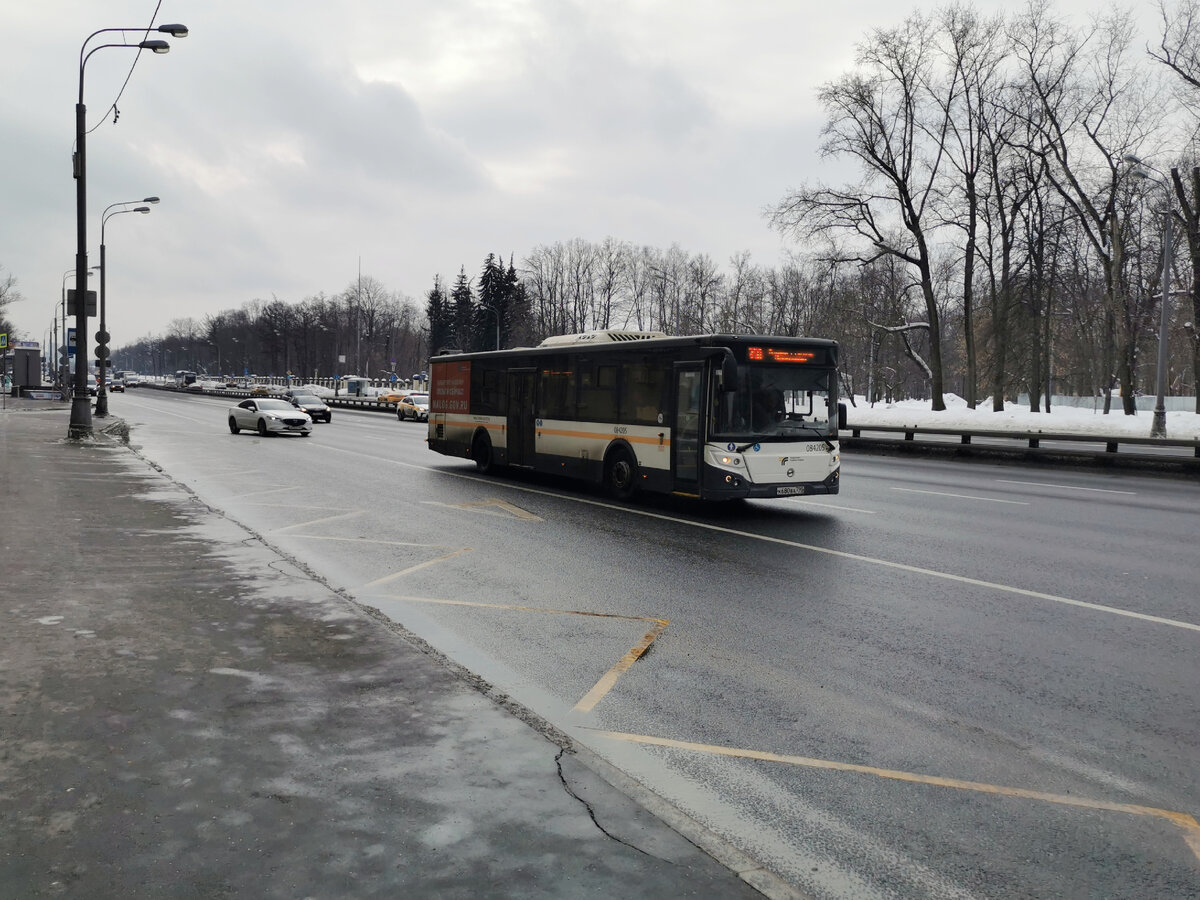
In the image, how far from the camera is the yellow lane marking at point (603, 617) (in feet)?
18.5

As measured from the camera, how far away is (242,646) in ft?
20.4

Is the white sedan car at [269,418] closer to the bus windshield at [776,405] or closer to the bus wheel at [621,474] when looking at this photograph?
the bus wheel at [621,474]

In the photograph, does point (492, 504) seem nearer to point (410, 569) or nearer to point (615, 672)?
point (410, 569)

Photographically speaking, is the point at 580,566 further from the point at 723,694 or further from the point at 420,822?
the point at 420,822

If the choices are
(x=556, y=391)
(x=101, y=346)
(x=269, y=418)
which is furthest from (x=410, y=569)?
(x=101, y=346)

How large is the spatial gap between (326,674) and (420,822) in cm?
215

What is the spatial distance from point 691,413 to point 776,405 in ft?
4.13

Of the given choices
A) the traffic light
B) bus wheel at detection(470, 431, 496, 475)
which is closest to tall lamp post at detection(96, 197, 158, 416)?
the traffic light

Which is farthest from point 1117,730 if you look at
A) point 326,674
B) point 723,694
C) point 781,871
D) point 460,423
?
point 460,423

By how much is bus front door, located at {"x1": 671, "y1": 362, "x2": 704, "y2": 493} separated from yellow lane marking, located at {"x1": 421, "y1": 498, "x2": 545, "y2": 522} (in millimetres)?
2255

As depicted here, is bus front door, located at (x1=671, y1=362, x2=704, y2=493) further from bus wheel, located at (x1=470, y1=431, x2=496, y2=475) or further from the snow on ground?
the snow on ground

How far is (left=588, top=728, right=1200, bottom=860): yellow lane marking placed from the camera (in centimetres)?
403

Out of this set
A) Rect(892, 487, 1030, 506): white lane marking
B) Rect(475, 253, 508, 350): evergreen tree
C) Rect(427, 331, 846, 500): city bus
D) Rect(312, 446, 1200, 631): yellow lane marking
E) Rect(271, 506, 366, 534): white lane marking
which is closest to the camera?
Rect(312, 446, 1200, 631): yellow lane marking

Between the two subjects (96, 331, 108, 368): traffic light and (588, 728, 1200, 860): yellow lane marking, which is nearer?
(588, 728, 1200, 860): yellow lane marking
